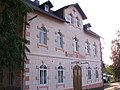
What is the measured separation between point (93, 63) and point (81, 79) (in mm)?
4519

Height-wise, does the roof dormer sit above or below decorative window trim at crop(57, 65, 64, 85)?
above

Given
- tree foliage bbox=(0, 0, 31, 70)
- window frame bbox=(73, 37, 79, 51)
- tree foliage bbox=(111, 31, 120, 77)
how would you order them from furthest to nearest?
tree foliage bbox=(111, 31, 120, 77) → window frame bbox=(73, 37, 79, 51) → tree foliage bbox=(0, 0, 31, 70)

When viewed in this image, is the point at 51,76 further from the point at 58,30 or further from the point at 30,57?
the point at 58,30

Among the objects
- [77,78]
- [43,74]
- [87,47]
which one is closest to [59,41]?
[43,74]

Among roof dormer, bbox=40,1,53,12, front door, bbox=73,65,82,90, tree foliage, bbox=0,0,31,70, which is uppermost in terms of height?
roof dormer, bbox=40,1,53,12

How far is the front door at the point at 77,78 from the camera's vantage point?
72.6 ft

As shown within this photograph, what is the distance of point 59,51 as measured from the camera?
19.8 metres

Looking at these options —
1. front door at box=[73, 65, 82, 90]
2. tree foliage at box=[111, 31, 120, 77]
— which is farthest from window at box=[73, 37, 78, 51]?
tree foliage at box=[111, 31, 120, 77]

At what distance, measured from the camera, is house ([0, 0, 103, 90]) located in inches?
657

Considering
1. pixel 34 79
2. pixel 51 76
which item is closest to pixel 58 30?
pixel 51 76

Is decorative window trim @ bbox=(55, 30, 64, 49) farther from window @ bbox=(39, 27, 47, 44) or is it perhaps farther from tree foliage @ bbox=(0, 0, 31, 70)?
tree foliage @ bbox=(0, 0, 31, 70)

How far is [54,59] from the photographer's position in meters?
18.9

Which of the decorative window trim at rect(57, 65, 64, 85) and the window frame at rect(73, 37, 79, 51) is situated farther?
the window frame at rect(73, 37, 79, 51)

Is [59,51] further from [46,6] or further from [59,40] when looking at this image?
[46,6]
